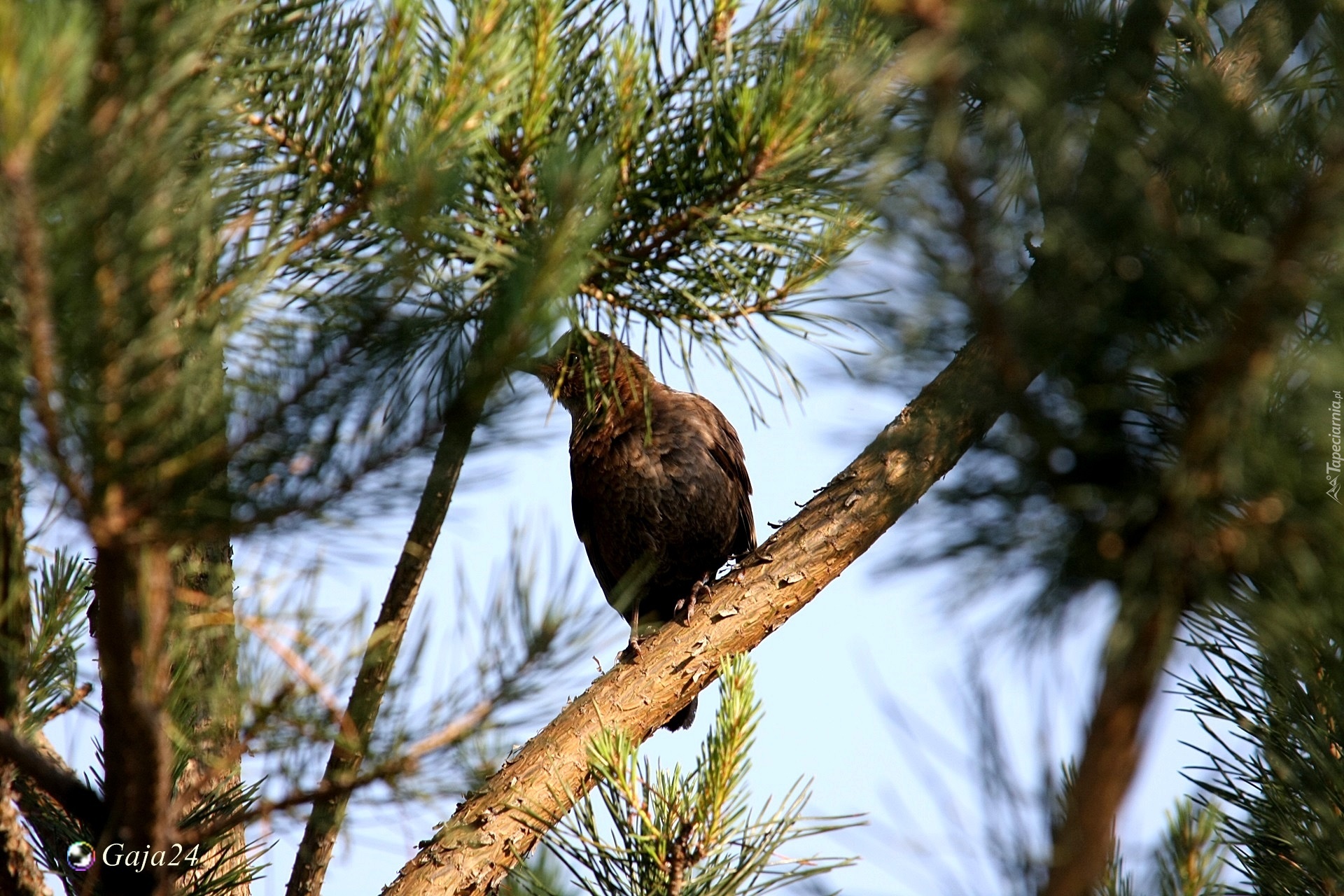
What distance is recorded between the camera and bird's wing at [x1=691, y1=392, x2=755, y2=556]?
12.9ft

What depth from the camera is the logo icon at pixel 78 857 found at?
5.59 feet

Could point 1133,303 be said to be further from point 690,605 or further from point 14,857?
point 690,605

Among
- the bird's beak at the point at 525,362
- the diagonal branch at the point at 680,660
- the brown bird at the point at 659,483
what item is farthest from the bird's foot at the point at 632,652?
the bird's beak at the point at 525,362

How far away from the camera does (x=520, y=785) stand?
7.82ft

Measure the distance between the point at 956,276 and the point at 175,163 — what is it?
31.9 inches

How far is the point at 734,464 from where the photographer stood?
13.1 feet

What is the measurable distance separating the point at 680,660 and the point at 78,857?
54.2 inches

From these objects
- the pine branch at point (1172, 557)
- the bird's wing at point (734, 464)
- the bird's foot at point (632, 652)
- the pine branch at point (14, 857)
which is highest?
the bird's wing at point (734, 464)

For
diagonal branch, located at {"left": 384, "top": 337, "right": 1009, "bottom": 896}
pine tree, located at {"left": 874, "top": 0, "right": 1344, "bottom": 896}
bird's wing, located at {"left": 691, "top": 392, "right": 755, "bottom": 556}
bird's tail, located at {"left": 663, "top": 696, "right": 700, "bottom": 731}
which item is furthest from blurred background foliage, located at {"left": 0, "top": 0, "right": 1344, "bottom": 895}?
bird's tail, located at {"left": 663, "top": 696, "right": 700, "bottom": 731}

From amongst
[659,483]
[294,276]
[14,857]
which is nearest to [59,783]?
[14,857]

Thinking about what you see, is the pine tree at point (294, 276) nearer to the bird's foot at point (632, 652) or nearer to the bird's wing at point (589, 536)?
the bird's foot at point (632, 652)

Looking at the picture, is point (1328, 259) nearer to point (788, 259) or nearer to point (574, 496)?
point (788, 259)

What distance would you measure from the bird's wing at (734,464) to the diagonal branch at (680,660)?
1.14 metres

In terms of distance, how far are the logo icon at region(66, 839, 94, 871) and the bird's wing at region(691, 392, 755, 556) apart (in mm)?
2475
